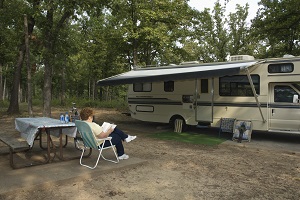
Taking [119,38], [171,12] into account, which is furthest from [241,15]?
[119,38]

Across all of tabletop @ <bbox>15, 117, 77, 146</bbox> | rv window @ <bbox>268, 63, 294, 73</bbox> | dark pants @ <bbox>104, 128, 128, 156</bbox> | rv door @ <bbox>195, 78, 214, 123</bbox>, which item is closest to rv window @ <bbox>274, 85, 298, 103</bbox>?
rv window @ <bbox>268, 63, 294, 73</bbox>

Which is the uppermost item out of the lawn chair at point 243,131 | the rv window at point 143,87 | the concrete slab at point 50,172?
the rv window at point 143,87

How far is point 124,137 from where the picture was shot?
5.92 m

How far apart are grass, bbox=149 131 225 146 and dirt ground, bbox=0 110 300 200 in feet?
3.59

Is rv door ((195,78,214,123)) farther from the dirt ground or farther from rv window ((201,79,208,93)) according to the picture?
the dirt ground

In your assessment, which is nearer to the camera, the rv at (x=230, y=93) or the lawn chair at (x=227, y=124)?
the rv at (x=230, y=93)

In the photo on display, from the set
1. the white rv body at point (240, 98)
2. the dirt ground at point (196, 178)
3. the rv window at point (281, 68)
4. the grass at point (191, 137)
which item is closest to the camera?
the dirt ground at point (196, 178)

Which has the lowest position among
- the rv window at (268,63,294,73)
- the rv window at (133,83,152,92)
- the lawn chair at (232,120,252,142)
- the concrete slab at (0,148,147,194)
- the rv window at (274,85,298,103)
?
the concrete slab at (0,148,147,194)

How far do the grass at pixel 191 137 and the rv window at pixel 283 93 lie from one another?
2200mm

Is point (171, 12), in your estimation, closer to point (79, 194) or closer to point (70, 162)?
point (70, 162)

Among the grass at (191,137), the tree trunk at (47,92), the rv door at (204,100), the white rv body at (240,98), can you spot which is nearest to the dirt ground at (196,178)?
the grass at (191,137)

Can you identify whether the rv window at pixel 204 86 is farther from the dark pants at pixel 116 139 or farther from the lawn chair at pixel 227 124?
the dark pants at pixel 116 139

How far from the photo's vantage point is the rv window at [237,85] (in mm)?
9406

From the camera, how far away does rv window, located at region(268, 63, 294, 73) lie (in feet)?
28.7
